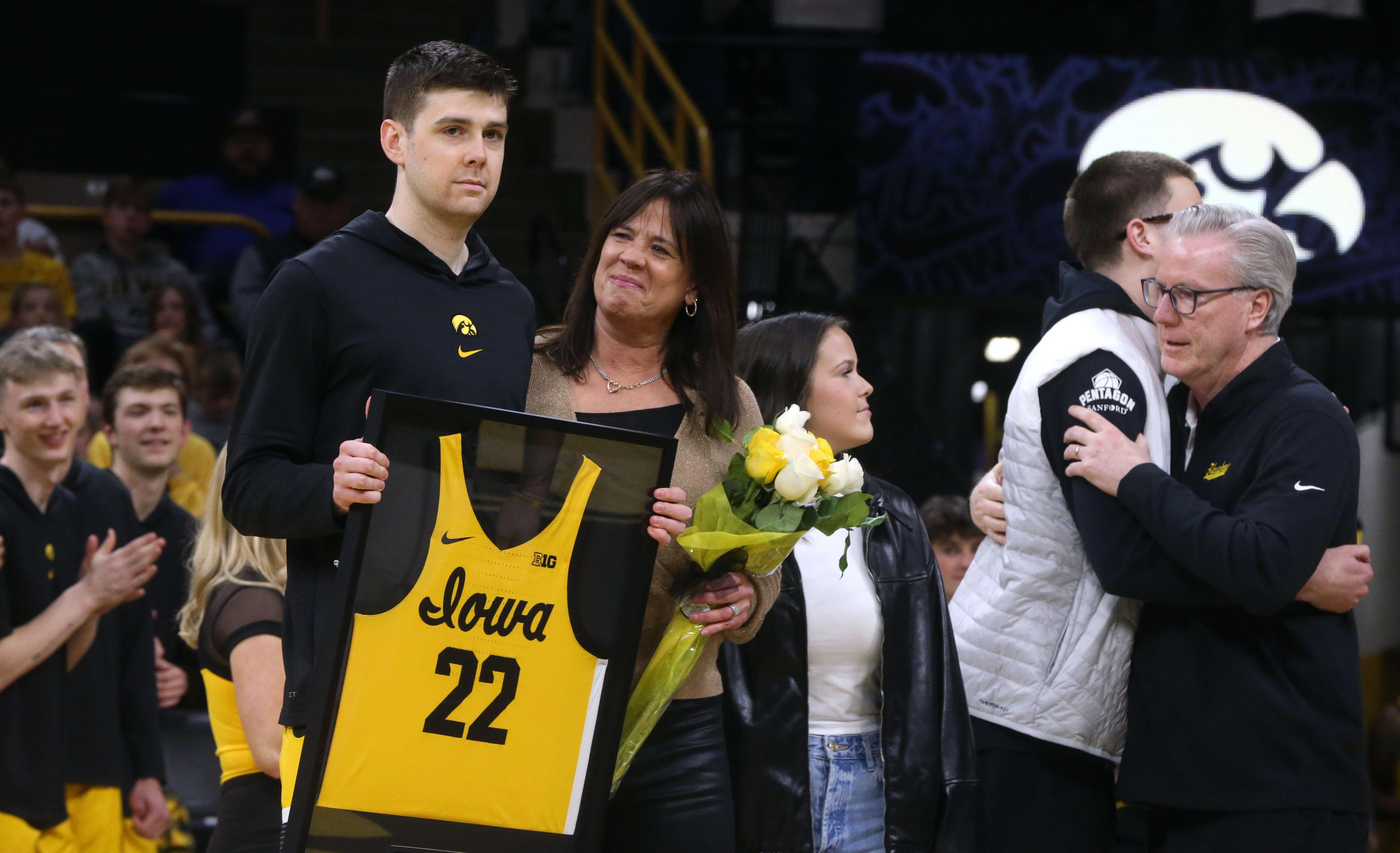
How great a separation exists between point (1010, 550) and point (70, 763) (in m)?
2.95

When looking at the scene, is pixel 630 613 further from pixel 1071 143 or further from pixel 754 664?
pixel 1071 143

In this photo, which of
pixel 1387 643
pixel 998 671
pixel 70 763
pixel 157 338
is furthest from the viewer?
pixel 1387 643

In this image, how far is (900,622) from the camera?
3.43 metres

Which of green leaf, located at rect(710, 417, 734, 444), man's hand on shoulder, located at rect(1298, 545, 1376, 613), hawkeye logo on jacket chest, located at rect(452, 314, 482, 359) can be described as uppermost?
hawkeye logo on jacket chest, located at rect(452, 314, 482, 359)

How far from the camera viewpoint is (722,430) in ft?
9.77

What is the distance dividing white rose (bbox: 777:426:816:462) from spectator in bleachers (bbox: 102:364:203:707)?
3.24 m

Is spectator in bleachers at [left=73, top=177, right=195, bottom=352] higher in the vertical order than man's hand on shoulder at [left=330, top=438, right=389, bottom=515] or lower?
higher

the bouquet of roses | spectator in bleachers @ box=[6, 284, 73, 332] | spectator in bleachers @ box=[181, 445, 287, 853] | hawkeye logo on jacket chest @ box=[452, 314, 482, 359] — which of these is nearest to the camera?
hawkeye logo on jacket chest @ box=[452, 314, 482, 359]

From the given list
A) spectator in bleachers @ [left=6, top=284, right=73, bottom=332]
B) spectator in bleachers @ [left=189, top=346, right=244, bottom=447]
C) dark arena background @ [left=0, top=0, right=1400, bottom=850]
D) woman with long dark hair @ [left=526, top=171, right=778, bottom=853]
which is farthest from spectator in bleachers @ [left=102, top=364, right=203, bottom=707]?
dark arena background @ [left=0, top=0, right=1400, bottom=850]

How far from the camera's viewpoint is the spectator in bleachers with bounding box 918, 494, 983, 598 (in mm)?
4902

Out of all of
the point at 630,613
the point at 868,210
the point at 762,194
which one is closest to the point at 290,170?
the point at 762,194

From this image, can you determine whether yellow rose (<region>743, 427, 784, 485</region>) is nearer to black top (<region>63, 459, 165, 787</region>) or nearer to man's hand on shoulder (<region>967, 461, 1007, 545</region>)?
man's hand on shoulder (<region>967, 461, 1007, 545</region>)

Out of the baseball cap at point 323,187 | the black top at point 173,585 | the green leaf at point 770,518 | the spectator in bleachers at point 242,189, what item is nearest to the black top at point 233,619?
the green leaf at point 770,518

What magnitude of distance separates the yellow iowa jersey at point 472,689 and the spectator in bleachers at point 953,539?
7.97ft
